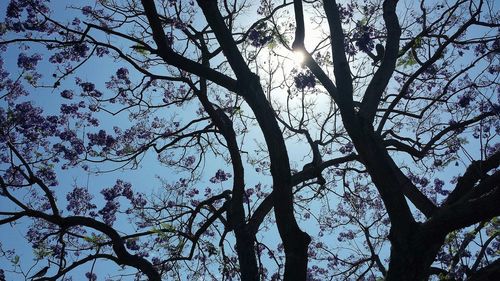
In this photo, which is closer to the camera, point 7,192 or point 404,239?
point 404,239

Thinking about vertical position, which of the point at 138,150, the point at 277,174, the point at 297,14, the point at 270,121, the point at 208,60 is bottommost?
the point at 277,174

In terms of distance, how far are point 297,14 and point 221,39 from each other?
3.91 ft

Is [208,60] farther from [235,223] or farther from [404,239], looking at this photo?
[404,239]

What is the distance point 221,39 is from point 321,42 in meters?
3.51

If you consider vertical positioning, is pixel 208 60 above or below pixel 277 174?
above

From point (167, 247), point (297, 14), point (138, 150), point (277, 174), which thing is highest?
point (138, 150)

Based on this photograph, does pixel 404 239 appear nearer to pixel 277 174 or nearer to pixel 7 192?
pixel 277 174

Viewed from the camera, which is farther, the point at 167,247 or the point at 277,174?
the point at 167,247

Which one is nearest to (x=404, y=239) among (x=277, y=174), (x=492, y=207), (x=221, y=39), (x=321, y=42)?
(x=492, y=207)

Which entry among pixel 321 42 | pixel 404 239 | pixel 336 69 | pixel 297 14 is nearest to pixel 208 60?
pixel 321 42

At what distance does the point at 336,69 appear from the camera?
5.01m

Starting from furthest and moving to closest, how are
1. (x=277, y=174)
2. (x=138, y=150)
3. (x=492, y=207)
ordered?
(x=138, y=150) → (x=277, y=174) → (x=492, y=207)

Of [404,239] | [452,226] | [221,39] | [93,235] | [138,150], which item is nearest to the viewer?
[452,226]

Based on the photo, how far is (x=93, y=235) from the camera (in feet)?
24.1
